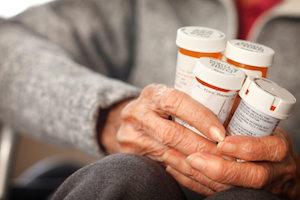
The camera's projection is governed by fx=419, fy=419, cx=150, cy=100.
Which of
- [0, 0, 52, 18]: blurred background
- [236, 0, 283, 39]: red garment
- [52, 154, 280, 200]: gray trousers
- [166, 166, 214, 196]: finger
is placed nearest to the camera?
[52, 154, 280, 200]: gray trousers

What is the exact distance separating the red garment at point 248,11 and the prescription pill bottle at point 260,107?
426mm

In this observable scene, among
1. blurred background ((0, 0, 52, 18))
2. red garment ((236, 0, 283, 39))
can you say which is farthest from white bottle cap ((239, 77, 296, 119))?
blurred background ((0, 0, 52, 18))

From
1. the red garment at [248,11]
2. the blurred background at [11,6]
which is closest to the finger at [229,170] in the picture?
the red garment at [248,11]

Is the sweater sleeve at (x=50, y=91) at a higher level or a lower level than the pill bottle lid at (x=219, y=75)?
lower

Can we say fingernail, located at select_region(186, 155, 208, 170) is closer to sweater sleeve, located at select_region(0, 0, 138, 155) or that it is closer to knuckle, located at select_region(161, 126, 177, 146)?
knuckle, located at select_region(161, 126, 177, 146)

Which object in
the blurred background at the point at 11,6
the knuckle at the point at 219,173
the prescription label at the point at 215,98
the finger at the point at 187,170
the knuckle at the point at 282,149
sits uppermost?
the prescription label at the point at 215,98

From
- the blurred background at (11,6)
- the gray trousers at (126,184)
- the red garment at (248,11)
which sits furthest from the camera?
the blurred background at (11,6)

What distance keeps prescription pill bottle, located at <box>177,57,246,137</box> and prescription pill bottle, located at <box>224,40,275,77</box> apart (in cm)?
2

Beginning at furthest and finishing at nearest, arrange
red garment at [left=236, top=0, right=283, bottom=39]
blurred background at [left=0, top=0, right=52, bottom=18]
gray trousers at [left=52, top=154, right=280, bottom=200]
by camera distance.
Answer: blurred background at [left=0, top=0, right=52, bottom=18] < red garment at [left=236, top=0, right=283, bottom=39] < gray trousers at [left=52, top=154, right=280, bottom=200]

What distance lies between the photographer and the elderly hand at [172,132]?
53cm

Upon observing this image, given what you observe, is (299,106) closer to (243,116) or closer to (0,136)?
(243,116)

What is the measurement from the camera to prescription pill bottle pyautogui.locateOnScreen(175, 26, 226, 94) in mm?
541

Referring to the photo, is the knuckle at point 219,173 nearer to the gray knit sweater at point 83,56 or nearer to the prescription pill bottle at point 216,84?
the prescription pill bottle at point 216,84

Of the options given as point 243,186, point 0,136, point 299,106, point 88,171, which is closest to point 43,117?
point 0,136
